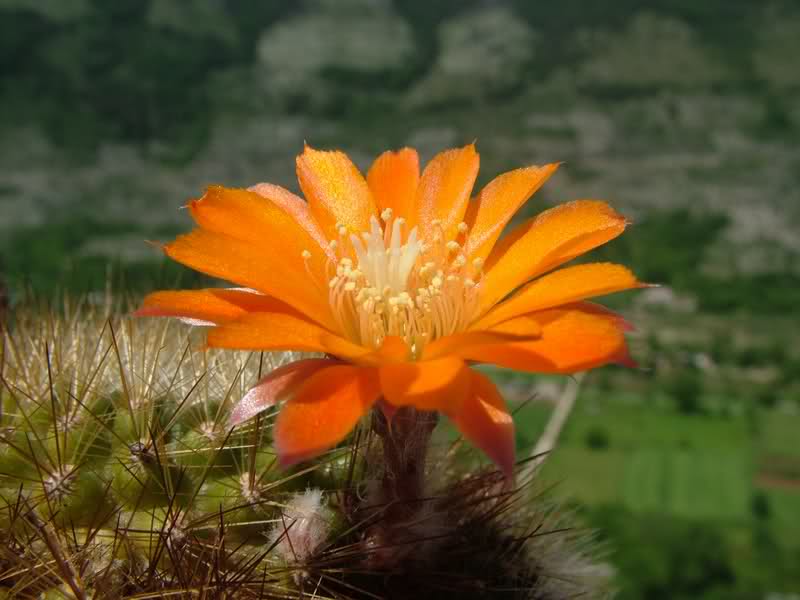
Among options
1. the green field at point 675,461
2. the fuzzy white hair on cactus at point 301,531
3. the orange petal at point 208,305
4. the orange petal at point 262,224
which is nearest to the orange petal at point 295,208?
the orange petal at point 262,224

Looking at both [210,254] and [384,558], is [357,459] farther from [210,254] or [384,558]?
[210,254]

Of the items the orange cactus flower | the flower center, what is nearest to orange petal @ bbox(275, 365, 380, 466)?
the orange cactus flower

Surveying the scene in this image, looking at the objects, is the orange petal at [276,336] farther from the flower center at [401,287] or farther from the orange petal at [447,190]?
the orange petal at [447,190]

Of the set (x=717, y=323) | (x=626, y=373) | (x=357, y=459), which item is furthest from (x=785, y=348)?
(x=357, y=459)

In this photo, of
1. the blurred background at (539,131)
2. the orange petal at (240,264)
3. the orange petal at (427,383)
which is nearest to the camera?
the orange petal at (427,383)

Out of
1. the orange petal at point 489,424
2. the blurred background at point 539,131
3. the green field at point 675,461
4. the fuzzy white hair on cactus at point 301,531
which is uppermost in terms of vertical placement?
the blurred background at point 539,131

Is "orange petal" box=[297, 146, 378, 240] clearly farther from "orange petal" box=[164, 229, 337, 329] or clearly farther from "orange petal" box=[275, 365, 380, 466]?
"orange petal" box=[275, 365, 380, 466]

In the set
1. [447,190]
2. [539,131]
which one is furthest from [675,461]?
[447,190]
